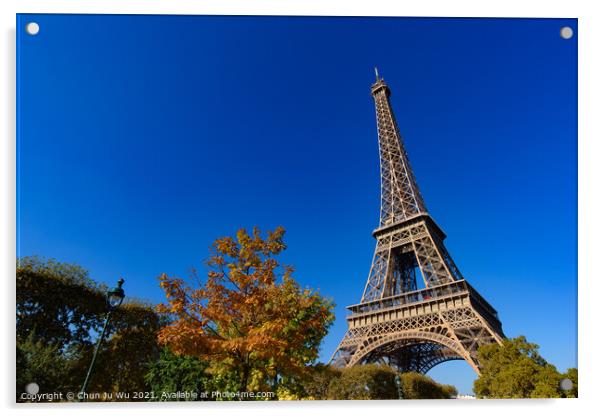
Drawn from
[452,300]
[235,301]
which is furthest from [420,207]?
[235,301]

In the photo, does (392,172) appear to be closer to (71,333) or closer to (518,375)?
(518,375)

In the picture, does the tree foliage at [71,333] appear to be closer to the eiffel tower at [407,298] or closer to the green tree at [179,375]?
the green tree at [179,375]

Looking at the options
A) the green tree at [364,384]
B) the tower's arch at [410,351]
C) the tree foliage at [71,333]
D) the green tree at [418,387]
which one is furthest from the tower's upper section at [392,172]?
the tree foliage at [71,333]

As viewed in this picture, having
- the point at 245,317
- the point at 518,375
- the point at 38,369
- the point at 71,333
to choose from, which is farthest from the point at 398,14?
the point at 71,333

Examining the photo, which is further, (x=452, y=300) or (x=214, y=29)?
(x=452, y=300)

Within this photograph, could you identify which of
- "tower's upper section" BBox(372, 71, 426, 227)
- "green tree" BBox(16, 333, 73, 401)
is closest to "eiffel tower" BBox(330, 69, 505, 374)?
"tower's upper section" BBox(372, 71, 426, 227)

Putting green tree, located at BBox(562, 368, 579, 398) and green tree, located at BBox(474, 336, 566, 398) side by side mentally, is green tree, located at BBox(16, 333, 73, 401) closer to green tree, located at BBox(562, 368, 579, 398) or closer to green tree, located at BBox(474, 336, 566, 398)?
green tree, located at BBox(474, 336, 566, 398)
